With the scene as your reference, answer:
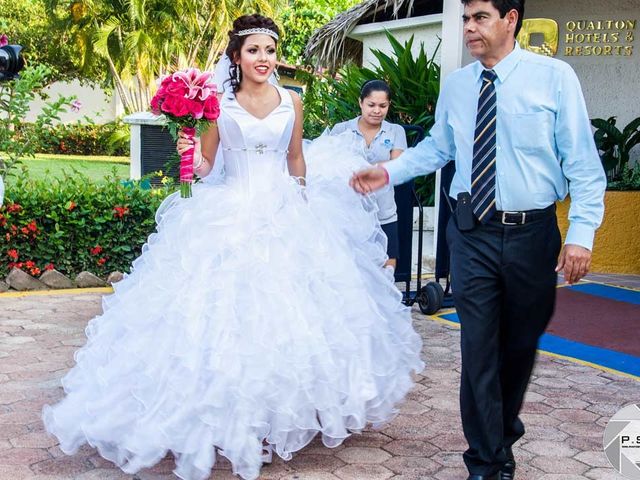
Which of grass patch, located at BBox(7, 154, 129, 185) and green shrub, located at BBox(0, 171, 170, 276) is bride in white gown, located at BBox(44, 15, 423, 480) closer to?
green shrub, located at BBox(0, 171, 170, 276)

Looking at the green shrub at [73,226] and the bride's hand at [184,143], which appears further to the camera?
the green shrub at [73,226]

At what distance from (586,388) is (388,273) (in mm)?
1771

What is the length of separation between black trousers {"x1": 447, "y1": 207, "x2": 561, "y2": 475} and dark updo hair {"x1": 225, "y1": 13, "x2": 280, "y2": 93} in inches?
61.6

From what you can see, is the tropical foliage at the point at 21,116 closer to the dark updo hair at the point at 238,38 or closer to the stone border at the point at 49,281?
the stone border at the point at 49,281

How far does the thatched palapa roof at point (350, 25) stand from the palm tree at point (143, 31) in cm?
1761

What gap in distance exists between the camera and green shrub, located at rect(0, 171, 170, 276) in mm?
7871

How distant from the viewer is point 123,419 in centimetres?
365

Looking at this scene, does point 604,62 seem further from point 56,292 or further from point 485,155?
point 485,155

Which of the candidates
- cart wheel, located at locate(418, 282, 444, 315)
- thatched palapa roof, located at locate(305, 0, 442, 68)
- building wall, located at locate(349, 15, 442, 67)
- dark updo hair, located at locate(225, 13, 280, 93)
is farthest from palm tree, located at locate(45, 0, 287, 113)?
dark updo hair, located at locate(225, 13, 280, 93)

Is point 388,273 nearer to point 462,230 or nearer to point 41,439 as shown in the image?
point 462,230

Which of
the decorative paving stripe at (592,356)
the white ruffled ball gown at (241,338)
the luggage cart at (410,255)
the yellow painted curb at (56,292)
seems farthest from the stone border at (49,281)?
the white ruffled ball gown at (241,338)

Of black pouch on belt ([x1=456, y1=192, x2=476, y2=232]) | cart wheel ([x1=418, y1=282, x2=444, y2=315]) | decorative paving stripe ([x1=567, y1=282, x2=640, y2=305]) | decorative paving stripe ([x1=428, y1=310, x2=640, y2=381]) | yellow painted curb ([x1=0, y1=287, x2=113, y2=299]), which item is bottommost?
yellow painted curb ([x1=0, y1=287, x2=113, y2=299])

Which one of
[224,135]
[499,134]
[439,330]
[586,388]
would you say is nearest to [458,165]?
[499,134]

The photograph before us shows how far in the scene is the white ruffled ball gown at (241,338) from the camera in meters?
3.54
